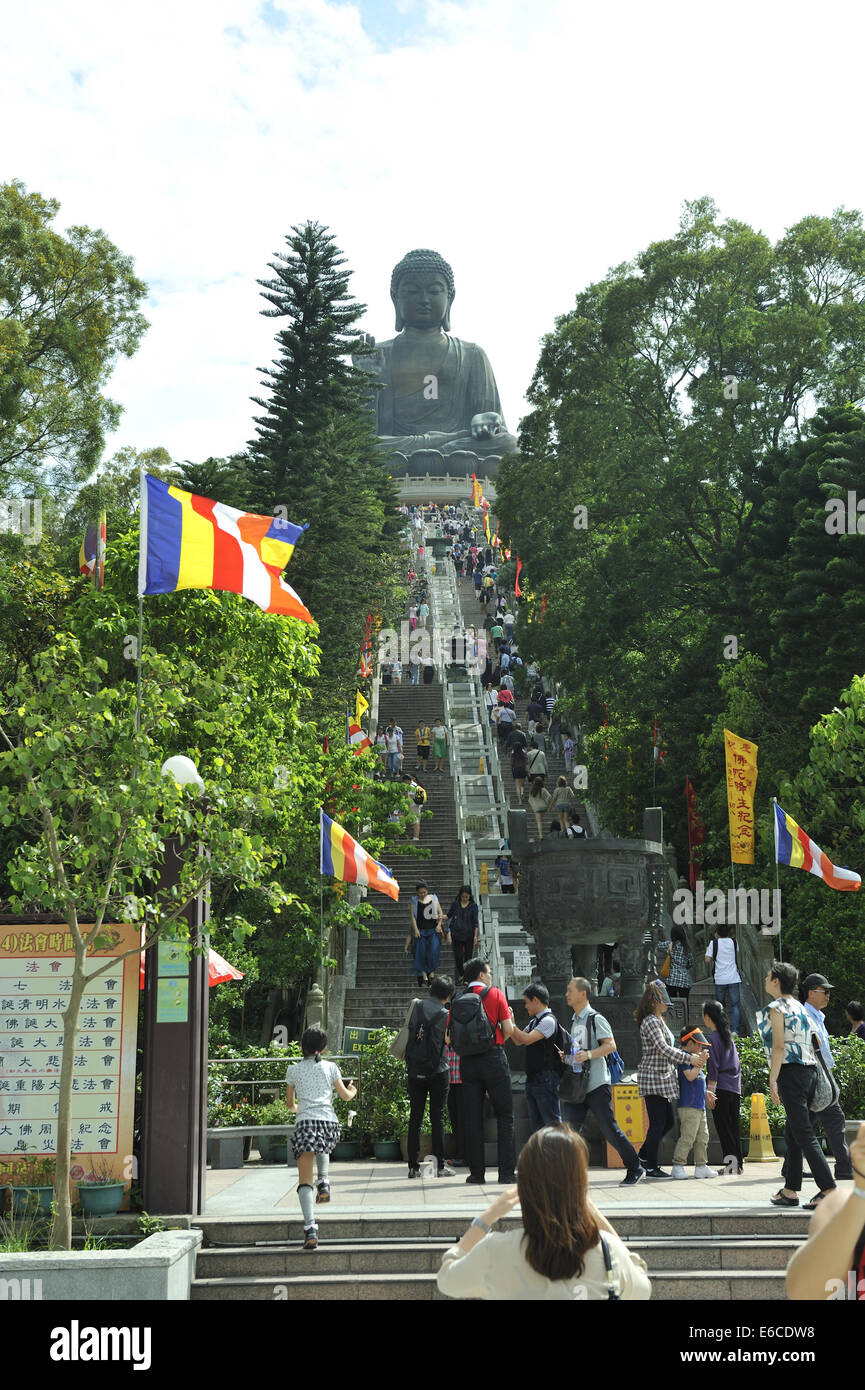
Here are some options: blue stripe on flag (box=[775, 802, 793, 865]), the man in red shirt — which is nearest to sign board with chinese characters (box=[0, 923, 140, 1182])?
the man in red shirt

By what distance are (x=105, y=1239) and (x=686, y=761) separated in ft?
59.6

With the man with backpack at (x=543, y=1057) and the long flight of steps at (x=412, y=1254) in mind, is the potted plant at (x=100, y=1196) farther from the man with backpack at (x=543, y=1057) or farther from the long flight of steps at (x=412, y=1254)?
the man with backpack at (x=543, y=1057)

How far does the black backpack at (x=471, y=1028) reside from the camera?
10.5 metres

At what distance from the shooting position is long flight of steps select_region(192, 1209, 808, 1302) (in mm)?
7832

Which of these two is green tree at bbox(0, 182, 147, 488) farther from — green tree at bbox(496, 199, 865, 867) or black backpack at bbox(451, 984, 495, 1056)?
black backpack at bbox(451, 984, 495, 1056)

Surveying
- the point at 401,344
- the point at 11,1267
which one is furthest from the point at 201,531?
the point at 401,344

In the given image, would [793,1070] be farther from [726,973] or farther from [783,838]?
[726,973]

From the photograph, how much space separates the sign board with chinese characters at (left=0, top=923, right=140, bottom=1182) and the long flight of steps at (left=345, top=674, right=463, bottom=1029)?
32.1 feet

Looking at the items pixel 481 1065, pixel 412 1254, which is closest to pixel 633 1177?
pixel 481 1065

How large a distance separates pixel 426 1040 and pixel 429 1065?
204 mm

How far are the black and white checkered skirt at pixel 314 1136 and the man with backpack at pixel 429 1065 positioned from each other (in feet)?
6.31

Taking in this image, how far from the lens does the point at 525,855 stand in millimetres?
13828

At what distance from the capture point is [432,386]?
7019 cm

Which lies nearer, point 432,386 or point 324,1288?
point 324,1288
